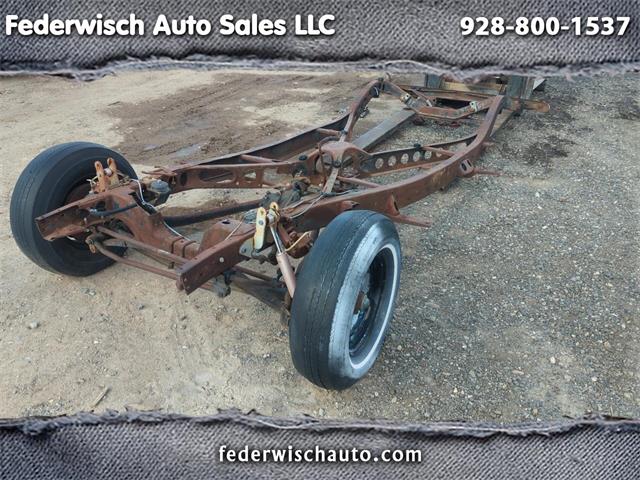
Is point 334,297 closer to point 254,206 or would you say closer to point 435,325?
point 435,325

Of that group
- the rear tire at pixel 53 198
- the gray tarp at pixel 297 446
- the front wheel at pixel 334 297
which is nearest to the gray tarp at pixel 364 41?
the gray tarp at pixel 297 446

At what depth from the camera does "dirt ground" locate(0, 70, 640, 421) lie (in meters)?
2.92

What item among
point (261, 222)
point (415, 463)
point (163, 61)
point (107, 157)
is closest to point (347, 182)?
point (261, 222)

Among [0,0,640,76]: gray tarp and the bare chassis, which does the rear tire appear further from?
[0,0,640,76]: gray tarp

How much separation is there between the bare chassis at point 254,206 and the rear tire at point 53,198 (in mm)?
161

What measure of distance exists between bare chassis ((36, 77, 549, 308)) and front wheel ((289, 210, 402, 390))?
0.26m

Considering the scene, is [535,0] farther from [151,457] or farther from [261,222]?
[261,222]

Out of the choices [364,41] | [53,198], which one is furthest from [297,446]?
[53,198]

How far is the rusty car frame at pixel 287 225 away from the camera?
2531 millimetres

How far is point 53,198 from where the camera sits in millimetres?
3424

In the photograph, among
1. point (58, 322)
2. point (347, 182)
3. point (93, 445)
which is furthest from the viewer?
Answer: point (347, 182)

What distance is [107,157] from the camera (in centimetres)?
375

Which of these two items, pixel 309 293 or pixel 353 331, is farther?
pixel 353 331

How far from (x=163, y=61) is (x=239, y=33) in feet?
0.47
